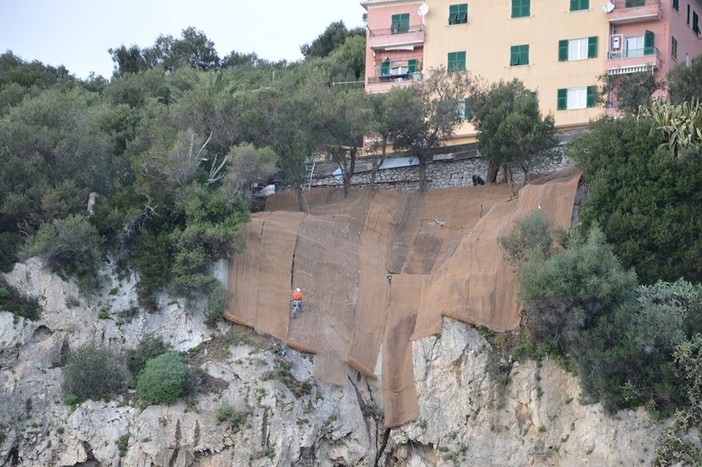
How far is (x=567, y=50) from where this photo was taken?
193 ft

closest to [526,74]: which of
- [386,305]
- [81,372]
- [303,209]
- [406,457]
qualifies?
[303,209]

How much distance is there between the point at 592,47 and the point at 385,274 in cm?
1684

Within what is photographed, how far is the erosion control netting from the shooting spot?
4491 cm

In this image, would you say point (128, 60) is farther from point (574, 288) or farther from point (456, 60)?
point (574, 288)

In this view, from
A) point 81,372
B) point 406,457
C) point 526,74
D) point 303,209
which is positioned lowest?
point 406,457

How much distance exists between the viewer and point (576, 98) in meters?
58.4

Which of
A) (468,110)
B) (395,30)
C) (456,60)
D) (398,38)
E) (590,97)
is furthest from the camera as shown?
(395,30)

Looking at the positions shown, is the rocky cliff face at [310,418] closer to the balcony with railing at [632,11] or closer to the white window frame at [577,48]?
the white window frame at [577,48]

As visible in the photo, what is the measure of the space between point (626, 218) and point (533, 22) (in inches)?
687

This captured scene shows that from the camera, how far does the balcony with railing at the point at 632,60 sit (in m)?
58.0

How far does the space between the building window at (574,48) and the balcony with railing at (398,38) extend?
20.7 feet

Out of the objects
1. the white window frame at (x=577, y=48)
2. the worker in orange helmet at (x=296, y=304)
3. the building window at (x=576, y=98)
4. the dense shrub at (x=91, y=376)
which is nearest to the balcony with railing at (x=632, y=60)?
the white window frame at (x=577, y=48)

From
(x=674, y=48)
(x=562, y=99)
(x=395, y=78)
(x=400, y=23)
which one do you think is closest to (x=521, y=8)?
(x=562, y=99)

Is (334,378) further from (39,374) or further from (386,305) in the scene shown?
(39,374)
